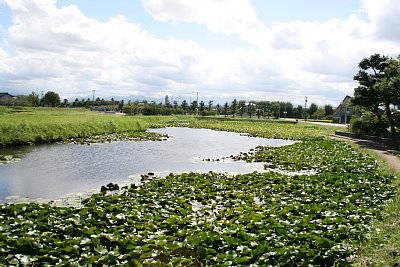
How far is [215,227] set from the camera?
6.68 meters

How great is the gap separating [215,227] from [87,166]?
9262 mm

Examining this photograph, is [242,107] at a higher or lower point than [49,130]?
higher

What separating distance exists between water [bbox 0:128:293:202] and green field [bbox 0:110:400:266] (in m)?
2.50

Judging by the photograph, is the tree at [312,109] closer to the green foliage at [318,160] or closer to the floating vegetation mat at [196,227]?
the green foliage at [318,160]

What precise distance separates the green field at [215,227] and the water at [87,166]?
2.50 metres

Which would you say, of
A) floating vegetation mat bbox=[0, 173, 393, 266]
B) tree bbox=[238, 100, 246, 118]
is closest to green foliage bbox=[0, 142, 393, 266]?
floating vegetation mat bbox=[0, 173, 393, 266]

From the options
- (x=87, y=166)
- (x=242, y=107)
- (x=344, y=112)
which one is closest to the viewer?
(x=87, y=166)

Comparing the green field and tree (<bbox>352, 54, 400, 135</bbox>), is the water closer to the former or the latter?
the green field

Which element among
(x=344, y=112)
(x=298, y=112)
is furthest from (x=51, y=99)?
(x=344, y=112)

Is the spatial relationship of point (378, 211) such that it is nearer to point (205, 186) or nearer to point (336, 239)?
point (336, 239)

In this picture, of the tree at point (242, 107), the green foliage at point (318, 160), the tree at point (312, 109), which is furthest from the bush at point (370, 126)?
the tree at point (242, 107)

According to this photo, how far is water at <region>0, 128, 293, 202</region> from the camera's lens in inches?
424

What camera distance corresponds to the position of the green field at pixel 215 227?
5.18 m

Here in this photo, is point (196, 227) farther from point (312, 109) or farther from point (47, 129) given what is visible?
point (312, 109)
